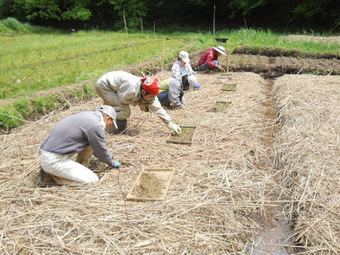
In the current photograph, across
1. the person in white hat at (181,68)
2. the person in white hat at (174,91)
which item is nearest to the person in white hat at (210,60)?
the person in white hat at (181,68)

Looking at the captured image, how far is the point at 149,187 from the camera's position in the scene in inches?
115

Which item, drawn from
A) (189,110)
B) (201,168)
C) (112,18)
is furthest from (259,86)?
(112,18)

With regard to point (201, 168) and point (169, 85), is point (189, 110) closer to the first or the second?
point (169, 85)

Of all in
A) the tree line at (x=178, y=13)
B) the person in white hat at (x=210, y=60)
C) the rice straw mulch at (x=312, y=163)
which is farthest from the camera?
the tree line at (x=178, y=13)

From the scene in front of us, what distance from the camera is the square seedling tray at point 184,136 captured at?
157 inches

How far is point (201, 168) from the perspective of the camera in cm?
331

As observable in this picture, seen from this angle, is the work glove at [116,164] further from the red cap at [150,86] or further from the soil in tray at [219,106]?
the soil in tray at [219,106]

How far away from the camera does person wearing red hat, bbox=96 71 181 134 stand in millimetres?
3885

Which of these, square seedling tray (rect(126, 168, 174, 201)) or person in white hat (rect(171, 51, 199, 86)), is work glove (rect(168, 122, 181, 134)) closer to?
square seedling tray (rect(126, 168, 174, 201))

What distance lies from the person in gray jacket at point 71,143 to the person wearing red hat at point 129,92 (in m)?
1.03

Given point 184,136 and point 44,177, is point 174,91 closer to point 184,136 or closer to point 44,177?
point 184,136

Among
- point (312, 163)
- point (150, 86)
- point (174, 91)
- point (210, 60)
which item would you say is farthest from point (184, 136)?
point (210, 60)

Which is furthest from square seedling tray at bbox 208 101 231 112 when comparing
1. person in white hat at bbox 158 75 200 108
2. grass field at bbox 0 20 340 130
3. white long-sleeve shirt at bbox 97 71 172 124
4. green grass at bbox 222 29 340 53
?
green grass at bbox 222 29 340 53

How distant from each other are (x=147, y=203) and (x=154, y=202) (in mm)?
69
